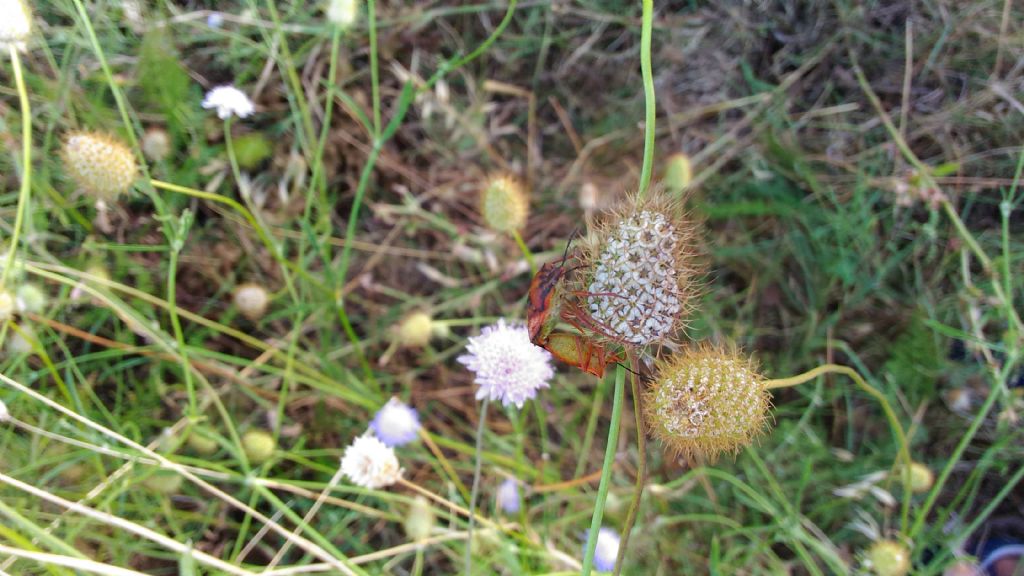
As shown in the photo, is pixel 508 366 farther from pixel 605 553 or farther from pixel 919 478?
pixel 919 478

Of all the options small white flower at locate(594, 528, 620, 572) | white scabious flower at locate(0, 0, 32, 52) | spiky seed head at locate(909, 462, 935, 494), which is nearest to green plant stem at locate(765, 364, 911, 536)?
spiky seed head at locate(909, 462, 935, 494)

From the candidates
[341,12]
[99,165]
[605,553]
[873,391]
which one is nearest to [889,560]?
[873,391]

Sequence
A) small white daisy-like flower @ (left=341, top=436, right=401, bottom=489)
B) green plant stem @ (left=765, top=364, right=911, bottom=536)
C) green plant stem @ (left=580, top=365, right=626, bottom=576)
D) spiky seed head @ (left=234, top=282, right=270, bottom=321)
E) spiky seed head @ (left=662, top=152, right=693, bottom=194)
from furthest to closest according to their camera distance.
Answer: spiky seed head @ (left=662, top=152, right=693, bottom=194)
spiky seed head @ (left=234, top=282, right=270, bottom=321)
small white daisy-like flower @ (left=341, top=436, right=401, bottom=489)
green plant stem @ (left=765, top=364, right=911, bottom=536)
green plant stem @ (left=580, top=365, right=626, bottom=576)

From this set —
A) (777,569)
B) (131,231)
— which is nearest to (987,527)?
(777,569)

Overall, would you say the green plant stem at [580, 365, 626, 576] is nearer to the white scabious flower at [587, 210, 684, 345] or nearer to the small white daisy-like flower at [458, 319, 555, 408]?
the white scabious flower at [587, 210, 684, 345]

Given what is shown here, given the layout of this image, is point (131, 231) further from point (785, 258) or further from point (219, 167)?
point (785, 258)
